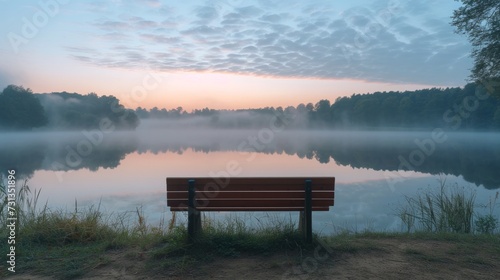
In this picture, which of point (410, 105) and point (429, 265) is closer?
point (429, 265)

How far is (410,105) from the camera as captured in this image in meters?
71.1

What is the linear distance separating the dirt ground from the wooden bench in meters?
0.50

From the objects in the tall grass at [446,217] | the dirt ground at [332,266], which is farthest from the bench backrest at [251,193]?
the tall grass at [446,217]

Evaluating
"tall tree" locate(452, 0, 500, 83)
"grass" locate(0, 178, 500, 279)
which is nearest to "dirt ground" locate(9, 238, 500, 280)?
"grass" locate(0, 178, 500, 279)

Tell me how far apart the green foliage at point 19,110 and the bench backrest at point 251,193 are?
213 feet

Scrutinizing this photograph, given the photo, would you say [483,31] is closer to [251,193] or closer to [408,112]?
[251,193]

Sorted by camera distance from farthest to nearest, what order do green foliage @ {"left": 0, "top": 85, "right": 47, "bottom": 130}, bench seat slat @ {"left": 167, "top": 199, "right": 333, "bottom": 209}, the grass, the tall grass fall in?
green foliage @ {"left": 0, "top": 85, "right": 47, "bottom": 130} < the tall grass < bench seat slat @ {"left": 167, "top": 199, "right": 333, "bottom": 209} < the grass

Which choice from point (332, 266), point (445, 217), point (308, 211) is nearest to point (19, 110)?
point (445, 217)

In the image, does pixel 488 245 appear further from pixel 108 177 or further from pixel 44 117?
pixel 44 117

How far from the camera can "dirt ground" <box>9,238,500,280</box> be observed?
367 cm

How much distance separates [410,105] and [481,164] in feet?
167

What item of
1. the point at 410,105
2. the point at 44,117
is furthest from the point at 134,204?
the point at 410,105

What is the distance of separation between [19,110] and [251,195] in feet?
215

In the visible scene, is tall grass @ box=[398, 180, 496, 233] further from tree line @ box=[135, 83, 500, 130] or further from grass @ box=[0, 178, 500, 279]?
tree line @ box=[135, 83, 500, 130]
